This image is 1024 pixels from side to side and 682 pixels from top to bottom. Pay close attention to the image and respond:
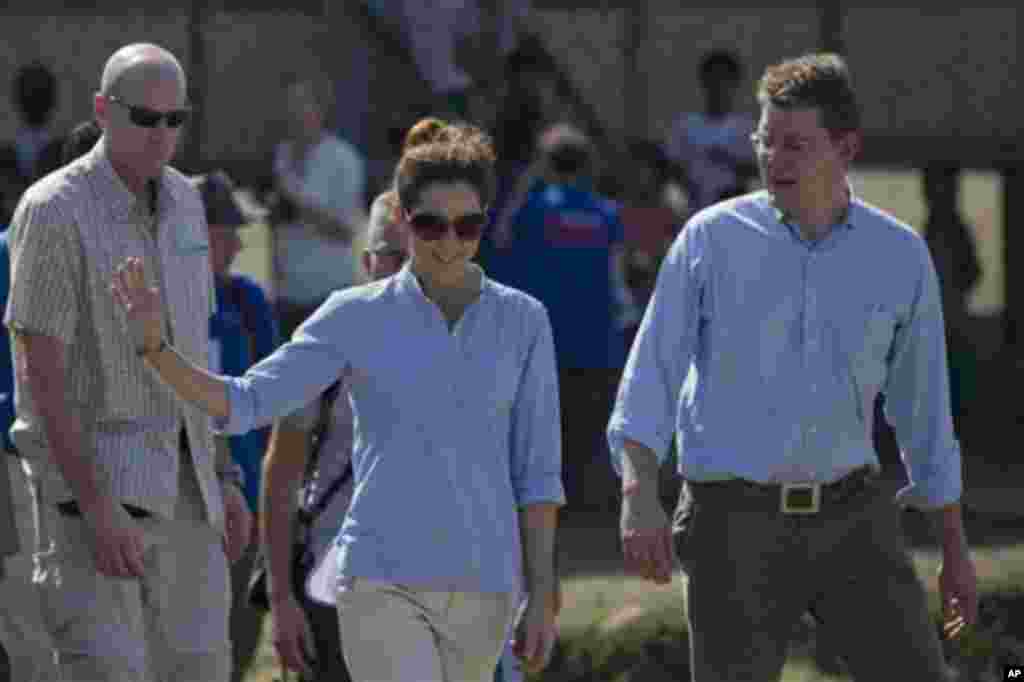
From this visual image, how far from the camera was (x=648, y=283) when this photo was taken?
17.2 meters

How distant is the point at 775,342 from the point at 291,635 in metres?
1.51

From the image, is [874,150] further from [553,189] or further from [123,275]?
[123,275]

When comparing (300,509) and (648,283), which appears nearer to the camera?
(300,509)

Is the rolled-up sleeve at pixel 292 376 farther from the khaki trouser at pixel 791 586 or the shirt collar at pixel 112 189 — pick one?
the khaki trouser at pixel 791 586

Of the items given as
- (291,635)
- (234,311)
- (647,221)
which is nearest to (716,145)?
(647,221)

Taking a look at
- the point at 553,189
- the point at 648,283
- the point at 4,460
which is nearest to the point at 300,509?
the point at 4,460

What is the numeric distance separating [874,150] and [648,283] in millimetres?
2262

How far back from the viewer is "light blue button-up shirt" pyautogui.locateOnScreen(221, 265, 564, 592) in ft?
23.7

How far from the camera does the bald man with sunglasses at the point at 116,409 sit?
7637 mm

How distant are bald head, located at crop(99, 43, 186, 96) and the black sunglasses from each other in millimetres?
29

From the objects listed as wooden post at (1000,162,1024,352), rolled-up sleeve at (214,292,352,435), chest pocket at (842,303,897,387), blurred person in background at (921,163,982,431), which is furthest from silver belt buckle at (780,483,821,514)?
wooden post at (1000,162,1024,352)

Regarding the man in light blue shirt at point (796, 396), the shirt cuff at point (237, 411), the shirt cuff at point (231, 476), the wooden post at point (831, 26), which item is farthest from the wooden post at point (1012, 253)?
the shirt cuff at point (237, 411)

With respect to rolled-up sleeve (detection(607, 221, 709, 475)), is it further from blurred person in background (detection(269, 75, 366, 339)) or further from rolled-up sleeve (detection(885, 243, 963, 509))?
blurred person in background (detection(269, 75, 366, 339))

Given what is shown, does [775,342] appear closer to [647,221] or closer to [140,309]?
[140,309]
